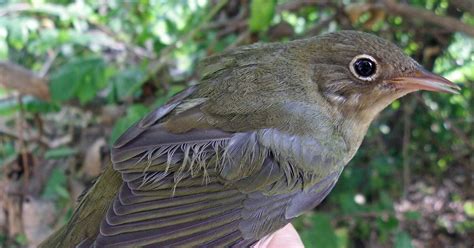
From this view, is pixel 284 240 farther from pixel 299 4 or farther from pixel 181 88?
pixel 299 4

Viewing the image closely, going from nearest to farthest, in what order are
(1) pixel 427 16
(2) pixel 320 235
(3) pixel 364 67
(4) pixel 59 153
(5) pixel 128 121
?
(3) pixel 364 67, (2) pixel 320 235, (5) pixel 128 121, (1) pixel 427 16, (4) pixel 59 153

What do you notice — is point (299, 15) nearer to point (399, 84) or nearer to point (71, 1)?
point (71, 1)

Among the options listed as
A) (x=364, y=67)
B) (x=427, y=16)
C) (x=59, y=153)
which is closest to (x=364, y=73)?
(x=364, y=67)

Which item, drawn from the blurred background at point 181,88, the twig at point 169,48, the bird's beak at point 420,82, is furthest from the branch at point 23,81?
the bird's beak at point 420,82

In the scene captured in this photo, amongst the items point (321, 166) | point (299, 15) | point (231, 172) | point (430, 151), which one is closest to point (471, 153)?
point (430, 151)

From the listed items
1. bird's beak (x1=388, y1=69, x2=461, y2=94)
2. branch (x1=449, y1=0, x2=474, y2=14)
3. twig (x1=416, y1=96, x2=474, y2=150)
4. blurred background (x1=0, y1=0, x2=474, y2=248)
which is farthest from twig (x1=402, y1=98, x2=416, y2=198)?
bird's beak (x1=388, y1=69, x2=461, y2=94)

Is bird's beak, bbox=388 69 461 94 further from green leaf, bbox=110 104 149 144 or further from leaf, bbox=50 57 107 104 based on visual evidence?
leaf, bbox=50 57 107 104
